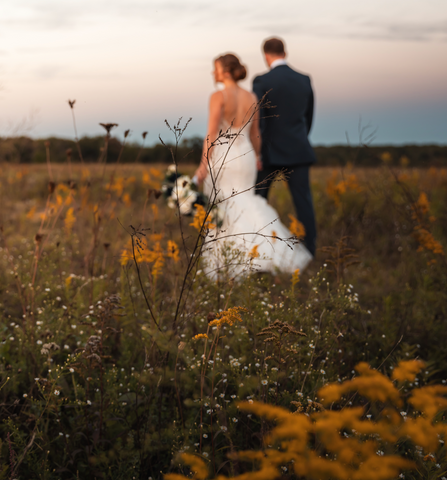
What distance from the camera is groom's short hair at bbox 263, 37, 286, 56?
4.52 m

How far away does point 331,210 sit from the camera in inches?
287

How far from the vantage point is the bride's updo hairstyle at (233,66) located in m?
4.11

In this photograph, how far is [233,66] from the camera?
412 cm

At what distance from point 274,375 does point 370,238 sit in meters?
4.93

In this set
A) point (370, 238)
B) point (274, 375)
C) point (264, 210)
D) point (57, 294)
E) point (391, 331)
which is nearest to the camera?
point (274, 375)

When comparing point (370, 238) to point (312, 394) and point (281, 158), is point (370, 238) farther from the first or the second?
point (312, 394)

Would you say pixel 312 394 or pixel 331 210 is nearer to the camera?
pixel 312 394

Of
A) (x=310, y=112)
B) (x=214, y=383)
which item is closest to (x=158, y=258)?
(x=214, y=383)

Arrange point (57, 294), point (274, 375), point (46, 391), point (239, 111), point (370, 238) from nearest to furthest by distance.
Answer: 1. point (274, 375)
2. point (46, 391)
3. point (57, 294)
4. point (239, 111)
5. point (370, 238)

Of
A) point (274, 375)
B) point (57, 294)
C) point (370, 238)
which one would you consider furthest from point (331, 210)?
point (274, 375)

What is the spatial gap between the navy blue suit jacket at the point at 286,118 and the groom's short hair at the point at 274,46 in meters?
0.20

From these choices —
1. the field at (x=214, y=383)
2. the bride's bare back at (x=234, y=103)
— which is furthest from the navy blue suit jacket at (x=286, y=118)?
the field at (x=214, y=383)

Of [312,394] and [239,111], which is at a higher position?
[239,111]

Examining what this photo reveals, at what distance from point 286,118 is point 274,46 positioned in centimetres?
83
